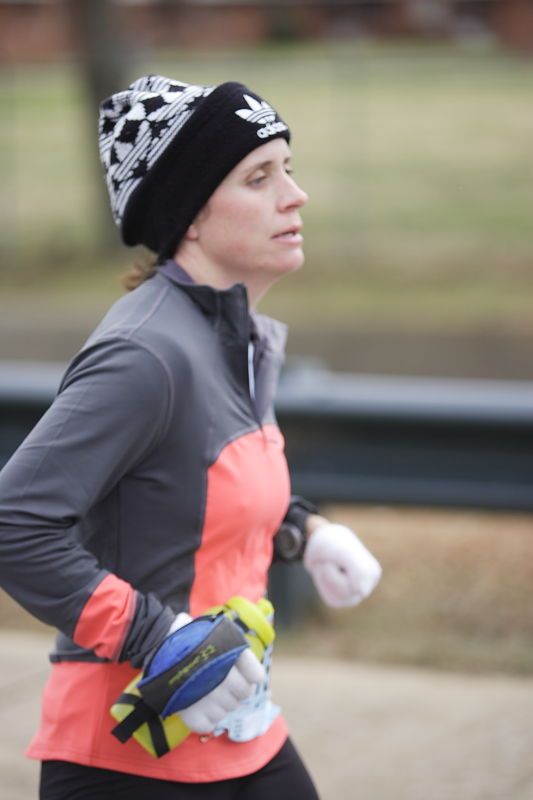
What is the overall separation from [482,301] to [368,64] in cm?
728

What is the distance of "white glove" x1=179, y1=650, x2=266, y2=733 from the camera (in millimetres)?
2572

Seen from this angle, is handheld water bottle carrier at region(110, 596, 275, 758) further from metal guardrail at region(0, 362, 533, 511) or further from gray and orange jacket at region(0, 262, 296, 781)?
metal guardrail at region(0, 362, 533, 511)

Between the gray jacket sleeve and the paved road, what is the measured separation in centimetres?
202

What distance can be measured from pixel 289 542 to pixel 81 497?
76 centimetres

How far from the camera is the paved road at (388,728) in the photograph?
4504 millimetres

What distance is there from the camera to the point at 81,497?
258 cm

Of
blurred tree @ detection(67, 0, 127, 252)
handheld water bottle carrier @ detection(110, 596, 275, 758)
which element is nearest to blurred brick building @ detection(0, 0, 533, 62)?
blurred tree @ detection(67, 0, 127, 252)

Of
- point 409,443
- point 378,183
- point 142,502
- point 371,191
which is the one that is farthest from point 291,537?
point 378,183

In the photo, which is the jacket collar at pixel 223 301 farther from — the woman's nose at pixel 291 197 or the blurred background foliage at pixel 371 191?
the blurred background foliage at pixel 371 191

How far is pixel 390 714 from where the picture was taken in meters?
4.99

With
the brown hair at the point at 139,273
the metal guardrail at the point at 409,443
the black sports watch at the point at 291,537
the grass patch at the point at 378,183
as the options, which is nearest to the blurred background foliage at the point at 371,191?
the grass patch at the point at 378,183

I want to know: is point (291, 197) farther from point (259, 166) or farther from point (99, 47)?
point (99, 47)

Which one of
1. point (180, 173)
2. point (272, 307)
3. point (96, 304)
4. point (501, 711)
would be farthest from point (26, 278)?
point (180, 173)

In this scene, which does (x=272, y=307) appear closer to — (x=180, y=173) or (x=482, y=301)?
(x=482, y=301)
